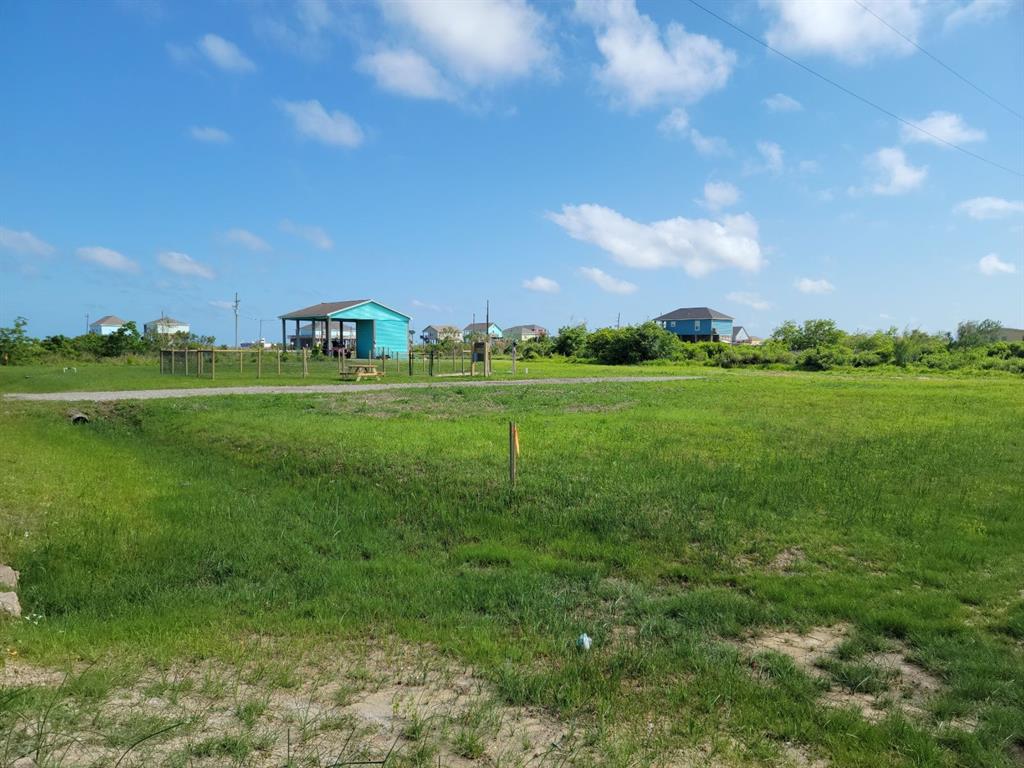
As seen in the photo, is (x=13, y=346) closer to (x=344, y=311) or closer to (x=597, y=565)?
(x=344, y=311)

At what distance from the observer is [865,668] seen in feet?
14.5

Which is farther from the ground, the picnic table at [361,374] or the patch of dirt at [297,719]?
the picnic table at [361,374]

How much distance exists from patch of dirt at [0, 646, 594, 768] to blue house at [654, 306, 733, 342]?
337 feet

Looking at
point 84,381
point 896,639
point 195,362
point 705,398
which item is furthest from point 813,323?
point 896,639

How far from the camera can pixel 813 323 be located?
74.3 metres

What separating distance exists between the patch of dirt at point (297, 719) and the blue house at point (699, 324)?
337 ft

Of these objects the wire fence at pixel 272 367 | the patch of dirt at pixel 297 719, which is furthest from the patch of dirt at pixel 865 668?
the wire fence at pixel 272 367

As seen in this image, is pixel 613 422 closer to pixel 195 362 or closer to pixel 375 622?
pixel 375 622

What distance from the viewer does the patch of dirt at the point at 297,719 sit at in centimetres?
306

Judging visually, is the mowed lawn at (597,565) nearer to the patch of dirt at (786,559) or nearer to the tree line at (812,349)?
the patch of dirt at (786,559)

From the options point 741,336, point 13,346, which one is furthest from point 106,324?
point 741,336

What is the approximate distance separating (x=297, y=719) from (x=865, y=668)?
3.62 m

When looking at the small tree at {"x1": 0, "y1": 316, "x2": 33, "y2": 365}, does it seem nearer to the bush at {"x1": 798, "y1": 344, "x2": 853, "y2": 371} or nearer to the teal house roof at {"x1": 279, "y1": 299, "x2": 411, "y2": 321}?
the teal house roof at {"x1": 279, "y1": 299, "x2": 411, "y2": 321}

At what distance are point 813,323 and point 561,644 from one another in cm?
7772
